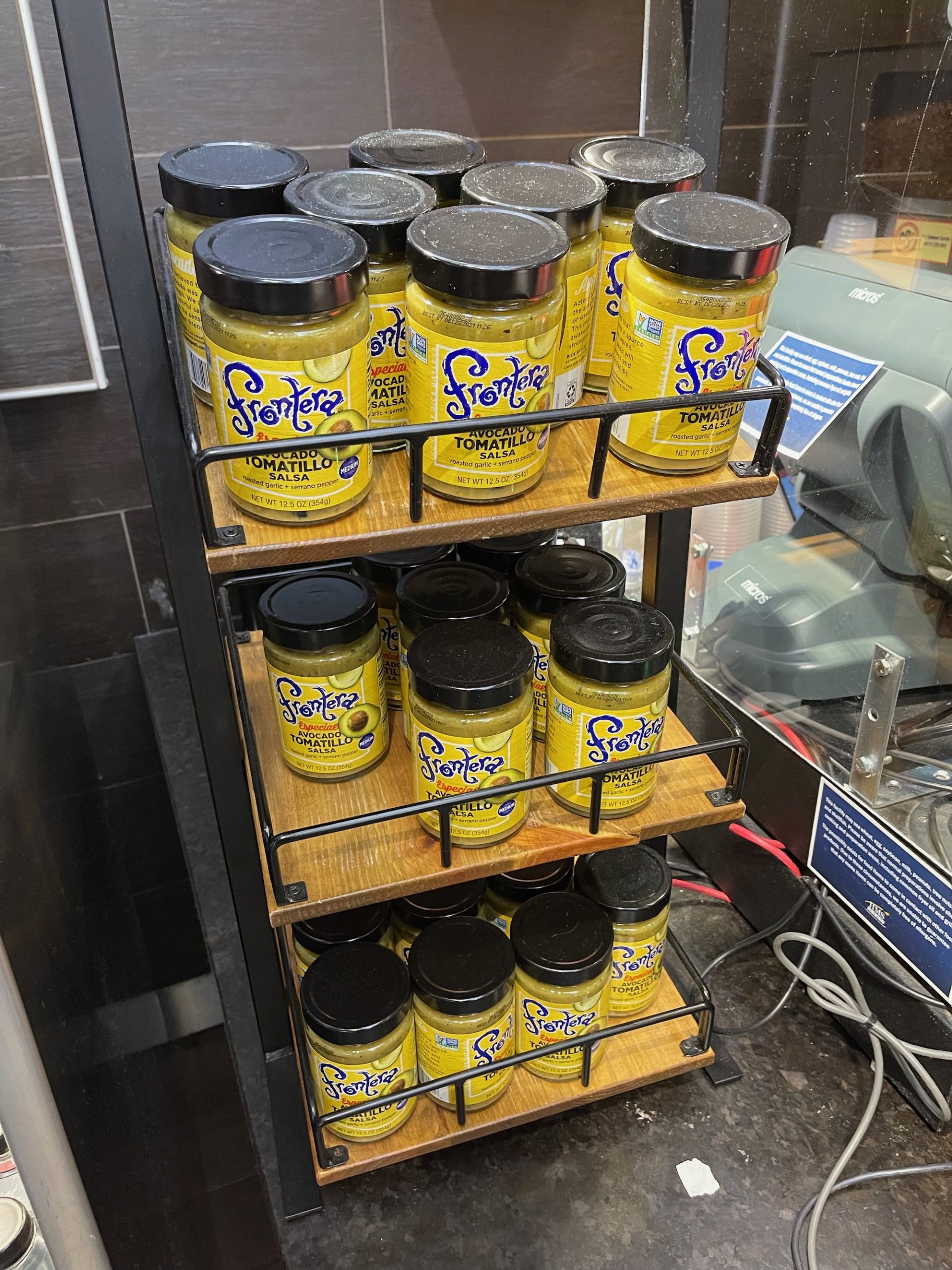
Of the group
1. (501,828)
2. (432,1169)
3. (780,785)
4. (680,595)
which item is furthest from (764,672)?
(432,1169)

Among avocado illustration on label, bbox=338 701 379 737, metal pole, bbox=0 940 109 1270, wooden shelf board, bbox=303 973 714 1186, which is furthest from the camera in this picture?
wooden shelf board, bbox=303 973 714 1186

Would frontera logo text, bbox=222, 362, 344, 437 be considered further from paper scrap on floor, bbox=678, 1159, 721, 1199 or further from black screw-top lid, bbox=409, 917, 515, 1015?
paper scrap on floor, bbox=678, 1159, 721, 1199

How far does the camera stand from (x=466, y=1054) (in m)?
0.74

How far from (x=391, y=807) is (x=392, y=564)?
19 cm

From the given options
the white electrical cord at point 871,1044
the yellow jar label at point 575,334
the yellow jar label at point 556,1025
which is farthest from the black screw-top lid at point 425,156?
the white electrical cord at point 871,1044

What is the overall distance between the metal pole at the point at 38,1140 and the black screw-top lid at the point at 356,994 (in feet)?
1.27

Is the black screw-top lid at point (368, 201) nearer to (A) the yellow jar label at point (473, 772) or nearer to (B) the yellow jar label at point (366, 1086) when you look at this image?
(A) the yellow jar label at point (473, 772)

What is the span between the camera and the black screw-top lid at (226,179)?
1.68 feet

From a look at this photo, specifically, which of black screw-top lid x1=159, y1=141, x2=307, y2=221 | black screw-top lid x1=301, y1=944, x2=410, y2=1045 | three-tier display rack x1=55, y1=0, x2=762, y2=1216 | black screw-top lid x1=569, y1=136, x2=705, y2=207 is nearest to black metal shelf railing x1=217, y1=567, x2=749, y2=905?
three-tier display rack x1=55, y1=0, x2=762, y2=1216

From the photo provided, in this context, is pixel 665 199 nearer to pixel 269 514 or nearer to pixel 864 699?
pixel 269 514

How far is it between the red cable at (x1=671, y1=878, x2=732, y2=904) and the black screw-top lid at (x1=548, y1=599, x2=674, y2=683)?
1.60 ft

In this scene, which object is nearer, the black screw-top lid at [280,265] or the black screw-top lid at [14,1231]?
the black screw-top lid at [14,1231]

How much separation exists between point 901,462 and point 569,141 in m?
0.60

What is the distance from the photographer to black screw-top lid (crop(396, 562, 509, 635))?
2.24ft
